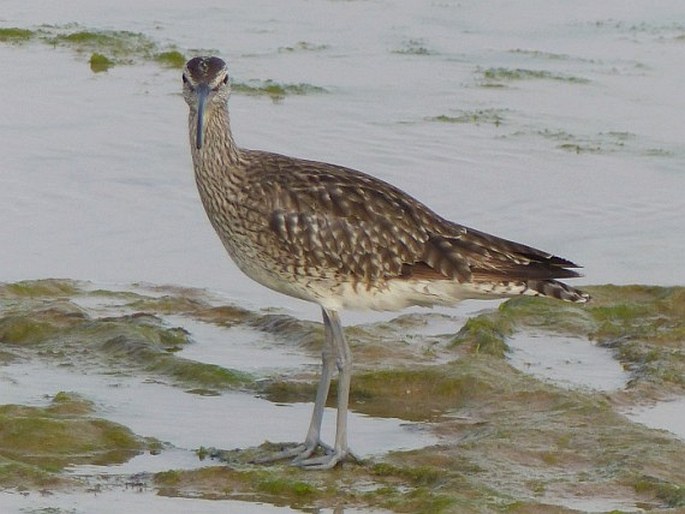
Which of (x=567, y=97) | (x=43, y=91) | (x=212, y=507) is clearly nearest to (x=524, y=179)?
(x=567, y=97)

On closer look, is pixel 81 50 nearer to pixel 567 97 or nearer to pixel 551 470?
pixel 567 97

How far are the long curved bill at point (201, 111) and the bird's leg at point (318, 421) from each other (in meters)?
1.10

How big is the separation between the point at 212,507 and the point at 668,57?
36.7 feet

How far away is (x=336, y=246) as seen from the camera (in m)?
9.02

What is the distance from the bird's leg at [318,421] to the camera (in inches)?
351

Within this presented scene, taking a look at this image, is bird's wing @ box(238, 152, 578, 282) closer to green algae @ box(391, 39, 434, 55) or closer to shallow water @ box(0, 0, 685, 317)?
shallow water @ box(0, 0, 685, 317)

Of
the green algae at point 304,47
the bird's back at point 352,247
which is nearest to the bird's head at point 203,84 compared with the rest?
the bird's back at point 352,247

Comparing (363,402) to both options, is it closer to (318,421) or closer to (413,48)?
(318,421)

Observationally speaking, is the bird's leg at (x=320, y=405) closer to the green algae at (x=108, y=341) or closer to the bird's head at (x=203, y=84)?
the green algae at (x=108, y=341)

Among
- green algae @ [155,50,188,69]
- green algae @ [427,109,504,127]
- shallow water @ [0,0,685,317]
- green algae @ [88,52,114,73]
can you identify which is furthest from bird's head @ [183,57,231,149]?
green algae @ [155,50,188,69]

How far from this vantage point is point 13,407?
9.16m

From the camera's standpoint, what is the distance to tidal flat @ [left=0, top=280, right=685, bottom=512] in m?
8.45

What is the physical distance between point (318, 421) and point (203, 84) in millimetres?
1811

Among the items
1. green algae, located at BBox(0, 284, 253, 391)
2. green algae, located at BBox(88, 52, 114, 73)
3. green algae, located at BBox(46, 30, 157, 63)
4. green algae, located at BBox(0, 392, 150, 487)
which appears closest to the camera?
green algae, located at BBox(0, 392, 150, 487)
